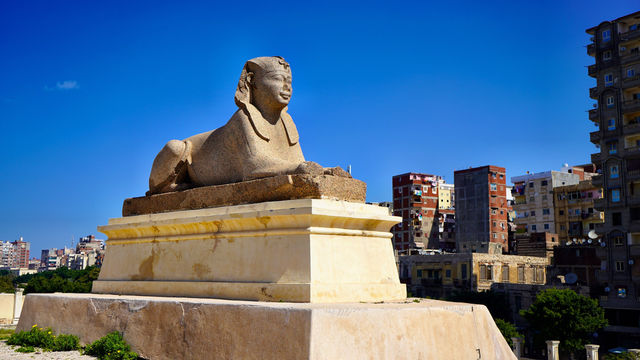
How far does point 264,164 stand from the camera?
21.1 feet

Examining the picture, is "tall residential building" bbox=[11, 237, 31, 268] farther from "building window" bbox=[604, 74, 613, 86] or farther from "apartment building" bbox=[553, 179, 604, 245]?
"building window" bbox=[604, 74, 613, 86]

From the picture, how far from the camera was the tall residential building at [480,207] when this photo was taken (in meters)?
58.1

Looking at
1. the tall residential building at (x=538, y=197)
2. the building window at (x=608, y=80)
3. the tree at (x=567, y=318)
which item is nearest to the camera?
the tree at (x=567, y=318)

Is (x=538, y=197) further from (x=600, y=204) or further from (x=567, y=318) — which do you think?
(x=567, y=318)

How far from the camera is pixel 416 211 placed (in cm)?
6188

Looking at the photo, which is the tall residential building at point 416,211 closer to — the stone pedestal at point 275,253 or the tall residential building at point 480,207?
the tall residential building at point 480,207

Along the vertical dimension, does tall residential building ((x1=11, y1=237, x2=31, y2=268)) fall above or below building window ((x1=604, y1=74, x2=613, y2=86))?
below

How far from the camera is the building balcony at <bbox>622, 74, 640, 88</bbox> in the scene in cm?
3453

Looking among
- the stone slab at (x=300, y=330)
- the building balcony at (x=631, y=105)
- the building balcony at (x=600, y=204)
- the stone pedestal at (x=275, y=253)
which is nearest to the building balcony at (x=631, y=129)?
the building balcony at (x=631, y=105)

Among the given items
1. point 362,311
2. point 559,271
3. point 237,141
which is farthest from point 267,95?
point 559,271

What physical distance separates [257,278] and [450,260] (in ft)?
137

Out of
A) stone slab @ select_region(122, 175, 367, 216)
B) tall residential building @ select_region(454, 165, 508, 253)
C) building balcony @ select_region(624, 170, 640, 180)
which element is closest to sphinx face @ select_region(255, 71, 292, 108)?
stone slab @ select_region(122, 175, 367, 216)

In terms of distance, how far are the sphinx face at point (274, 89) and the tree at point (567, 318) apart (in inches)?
1143

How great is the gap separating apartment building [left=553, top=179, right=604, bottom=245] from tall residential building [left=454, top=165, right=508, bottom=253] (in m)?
5.42
